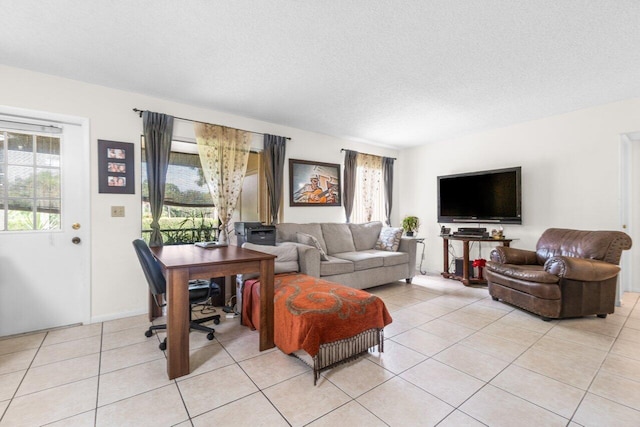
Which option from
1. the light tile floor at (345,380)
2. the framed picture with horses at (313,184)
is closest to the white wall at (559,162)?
the light tile floor at (345,380)

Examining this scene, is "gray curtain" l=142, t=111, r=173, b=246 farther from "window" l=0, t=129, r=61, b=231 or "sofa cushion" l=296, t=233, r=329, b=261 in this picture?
"sofa cushion" l=296, t=233, r=329, b=261

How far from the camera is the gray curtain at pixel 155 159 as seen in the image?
3207 mm

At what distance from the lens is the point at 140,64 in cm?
257

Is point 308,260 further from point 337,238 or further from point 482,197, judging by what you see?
point 482,197

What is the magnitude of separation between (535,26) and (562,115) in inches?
101

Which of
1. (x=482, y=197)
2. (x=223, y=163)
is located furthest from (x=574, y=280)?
(x=223, y=163)

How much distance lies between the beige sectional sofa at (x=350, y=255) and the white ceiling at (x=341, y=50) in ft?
5.75

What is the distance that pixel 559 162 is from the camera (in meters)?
3.98

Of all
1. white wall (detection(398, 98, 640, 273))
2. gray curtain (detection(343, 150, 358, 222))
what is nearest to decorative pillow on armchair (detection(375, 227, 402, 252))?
gray curtain (detection(343, 150, 358, 222))

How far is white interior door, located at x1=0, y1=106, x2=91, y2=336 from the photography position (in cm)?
267

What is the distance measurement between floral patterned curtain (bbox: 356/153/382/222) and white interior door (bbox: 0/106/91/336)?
160 inches

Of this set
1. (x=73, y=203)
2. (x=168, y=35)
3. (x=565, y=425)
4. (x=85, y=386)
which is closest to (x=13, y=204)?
(x=73, y=203)

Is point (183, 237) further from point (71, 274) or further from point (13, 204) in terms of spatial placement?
point (13, 204)

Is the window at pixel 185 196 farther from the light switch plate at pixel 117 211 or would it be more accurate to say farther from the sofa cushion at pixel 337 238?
the sofa cushion at pixel 337 238
